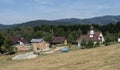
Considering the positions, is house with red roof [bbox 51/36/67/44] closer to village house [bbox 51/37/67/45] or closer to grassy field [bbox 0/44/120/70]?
village house [bbox 51/37/67/45]

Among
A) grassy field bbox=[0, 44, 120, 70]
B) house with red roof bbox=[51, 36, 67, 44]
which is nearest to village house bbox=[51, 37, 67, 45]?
house with red roof bbox=[51, 36, 67, 44]

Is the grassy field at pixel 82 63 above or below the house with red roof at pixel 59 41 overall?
above

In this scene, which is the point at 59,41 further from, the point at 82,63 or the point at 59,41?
the point at 82,63

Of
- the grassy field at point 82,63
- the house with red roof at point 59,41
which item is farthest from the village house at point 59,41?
the grassy field at point 82,63

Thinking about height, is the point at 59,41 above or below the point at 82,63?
below

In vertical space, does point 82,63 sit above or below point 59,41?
above

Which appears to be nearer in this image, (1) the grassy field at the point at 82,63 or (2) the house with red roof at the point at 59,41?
(1) the grassy field at the point at 82,63

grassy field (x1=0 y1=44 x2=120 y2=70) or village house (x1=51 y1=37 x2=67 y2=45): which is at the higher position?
grassy field (x1=0 y1=44 x2=120 y2=70)

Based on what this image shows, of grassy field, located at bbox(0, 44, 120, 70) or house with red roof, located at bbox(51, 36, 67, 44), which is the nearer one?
grassy field, located at bbox(0, 44, 120, 70)

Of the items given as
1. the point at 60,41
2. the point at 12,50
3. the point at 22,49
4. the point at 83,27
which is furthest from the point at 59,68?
the point at 83,27

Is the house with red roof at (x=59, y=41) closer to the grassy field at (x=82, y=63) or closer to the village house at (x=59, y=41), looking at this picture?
the village house at (x=59, y=41)

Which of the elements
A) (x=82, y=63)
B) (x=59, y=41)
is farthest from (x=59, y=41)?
(x=82, y=63)

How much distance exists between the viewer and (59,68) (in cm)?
2475

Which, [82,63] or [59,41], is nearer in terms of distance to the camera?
[82,63]
